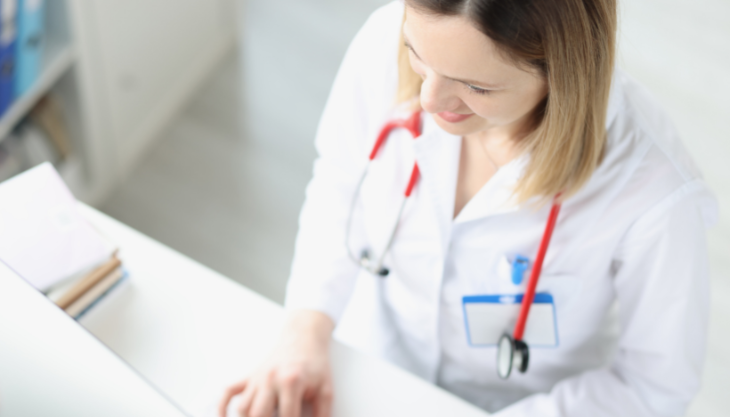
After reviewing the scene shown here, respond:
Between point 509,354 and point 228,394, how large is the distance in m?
0.46

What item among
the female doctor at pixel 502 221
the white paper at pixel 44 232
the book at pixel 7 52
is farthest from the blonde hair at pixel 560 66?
the book at pixel 7 52

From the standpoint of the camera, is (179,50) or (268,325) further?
(179,50)

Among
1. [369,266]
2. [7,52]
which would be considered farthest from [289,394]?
[7,52]

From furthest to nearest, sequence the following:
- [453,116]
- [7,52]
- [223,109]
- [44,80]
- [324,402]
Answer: [223,109] → [44,80] → [7,52] → [324,402] → [453,116]

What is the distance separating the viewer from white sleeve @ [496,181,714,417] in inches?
35.4

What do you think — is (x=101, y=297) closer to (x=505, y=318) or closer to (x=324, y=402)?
(x=324, y=402)

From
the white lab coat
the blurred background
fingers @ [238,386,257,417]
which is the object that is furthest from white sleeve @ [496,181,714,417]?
the blurred background

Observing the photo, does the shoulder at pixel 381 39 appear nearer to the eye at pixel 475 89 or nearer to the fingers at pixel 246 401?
the eye at pixel 475 89

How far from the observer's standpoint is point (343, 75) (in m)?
1.12

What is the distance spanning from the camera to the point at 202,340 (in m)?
1.02

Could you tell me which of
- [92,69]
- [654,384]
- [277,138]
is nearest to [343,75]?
[654,384]

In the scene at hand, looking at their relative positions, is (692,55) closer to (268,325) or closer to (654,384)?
(654,384)

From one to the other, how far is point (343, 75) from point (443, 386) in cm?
66

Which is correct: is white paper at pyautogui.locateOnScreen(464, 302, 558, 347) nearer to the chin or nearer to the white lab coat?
the white lab coat
